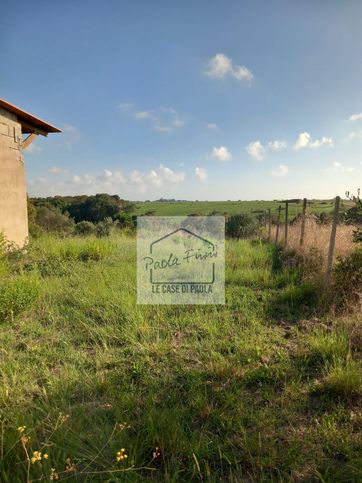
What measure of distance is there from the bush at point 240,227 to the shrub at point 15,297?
10.5 m

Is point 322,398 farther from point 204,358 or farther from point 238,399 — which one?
point 204,358

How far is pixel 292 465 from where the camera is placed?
5.35 ft

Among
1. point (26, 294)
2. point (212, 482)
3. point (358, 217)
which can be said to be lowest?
point (212, 482)

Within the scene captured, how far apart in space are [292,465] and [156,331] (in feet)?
6.41

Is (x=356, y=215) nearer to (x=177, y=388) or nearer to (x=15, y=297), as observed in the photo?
(x=177, y=388)

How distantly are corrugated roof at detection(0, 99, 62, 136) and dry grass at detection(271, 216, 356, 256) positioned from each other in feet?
24.1

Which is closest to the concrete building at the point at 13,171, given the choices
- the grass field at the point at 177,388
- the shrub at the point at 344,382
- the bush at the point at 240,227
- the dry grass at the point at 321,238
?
the grass field at the point at 177,388

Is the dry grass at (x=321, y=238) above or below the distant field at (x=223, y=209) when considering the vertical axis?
below

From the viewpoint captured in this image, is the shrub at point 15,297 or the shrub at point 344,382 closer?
the shrub at point 344,382

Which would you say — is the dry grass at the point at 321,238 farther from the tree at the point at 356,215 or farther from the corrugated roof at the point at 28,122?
the corrugated roof at the point at 28,122

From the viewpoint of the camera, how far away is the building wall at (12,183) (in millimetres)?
6457

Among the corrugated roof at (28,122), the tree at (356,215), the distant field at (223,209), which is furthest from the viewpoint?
the distant field at (223,209)

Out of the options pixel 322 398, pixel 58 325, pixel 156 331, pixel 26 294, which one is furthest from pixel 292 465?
pixel 26 294

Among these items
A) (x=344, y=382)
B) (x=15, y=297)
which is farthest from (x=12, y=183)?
(x=344, y=382)
